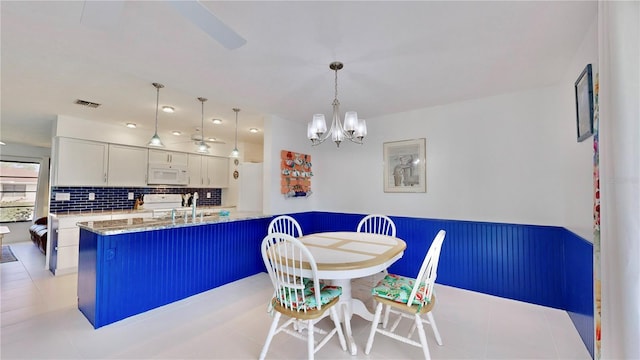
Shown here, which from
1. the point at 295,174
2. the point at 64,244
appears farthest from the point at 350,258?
the point at 64,244

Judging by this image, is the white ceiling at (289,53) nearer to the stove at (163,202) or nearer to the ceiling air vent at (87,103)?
the ceiling air vent at (87,103)

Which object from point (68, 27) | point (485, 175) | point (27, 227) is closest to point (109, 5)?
point (68, 27)

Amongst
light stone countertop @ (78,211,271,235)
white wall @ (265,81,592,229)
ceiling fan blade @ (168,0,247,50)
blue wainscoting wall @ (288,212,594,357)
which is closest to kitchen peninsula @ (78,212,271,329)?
light stone countertop @ (78,211,271,235)

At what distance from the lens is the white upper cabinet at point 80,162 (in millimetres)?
3859

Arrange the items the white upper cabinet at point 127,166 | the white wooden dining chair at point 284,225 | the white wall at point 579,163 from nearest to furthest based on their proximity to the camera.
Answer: the white wall at point 579,163
the white wooden dining chair at point 284,225
the white upper cabinet at point 127,166

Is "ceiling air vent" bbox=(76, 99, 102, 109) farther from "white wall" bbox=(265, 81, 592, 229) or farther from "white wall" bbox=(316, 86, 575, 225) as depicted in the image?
"white wall" bbox=(316, 86, 575, 225)

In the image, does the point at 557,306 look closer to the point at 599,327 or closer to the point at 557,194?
the point at 557,194

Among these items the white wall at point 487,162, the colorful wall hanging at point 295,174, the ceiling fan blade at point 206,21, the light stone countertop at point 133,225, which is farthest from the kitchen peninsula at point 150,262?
the ceiling fan blade at point 206,21

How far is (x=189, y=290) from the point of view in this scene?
2891 mm

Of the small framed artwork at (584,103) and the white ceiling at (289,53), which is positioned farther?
the small framed artwork at (584,103)

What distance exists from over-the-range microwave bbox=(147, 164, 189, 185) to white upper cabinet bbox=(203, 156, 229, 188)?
0.49 meters

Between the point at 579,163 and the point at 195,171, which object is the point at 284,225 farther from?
the point at 195,171

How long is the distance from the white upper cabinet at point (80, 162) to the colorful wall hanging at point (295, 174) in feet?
9.83

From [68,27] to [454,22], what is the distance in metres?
2.57
